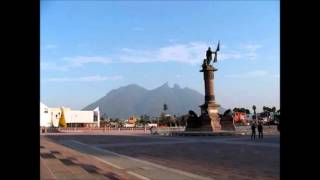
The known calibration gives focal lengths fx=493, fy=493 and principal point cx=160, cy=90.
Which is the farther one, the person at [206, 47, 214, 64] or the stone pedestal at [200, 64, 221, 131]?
the person at [206, 47, 214, 64]

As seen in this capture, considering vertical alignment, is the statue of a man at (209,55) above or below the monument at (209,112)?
above

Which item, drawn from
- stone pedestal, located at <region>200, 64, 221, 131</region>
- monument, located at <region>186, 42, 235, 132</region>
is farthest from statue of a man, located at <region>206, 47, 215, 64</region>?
stone pedestal, located at <region>200, 64, 221, 131</region>

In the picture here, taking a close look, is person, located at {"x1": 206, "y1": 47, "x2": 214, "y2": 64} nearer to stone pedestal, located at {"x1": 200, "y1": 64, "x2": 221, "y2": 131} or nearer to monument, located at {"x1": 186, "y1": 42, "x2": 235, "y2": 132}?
monument, located at {"x1": 186, "y1": 42, "x2": 235, "y2": 132}

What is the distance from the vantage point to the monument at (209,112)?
45000 mm

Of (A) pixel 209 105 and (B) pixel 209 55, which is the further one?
(B) pixel 209 55

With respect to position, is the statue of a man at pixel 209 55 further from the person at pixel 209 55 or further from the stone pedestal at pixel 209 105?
the stone pedestal at pixel 209 105

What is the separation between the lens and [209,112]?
45.1 m

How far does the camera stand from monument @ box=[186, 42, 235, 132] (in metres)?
45.0

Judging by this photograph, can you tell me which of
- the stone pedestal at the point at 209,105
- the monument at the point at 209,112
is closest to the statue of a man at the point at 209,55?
the monument at the point at 209,112

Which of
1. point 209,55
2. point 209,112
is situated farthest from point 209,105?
point 209,55

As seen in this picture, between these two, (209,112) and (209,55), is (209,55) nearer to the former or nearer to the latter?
(209,55)
